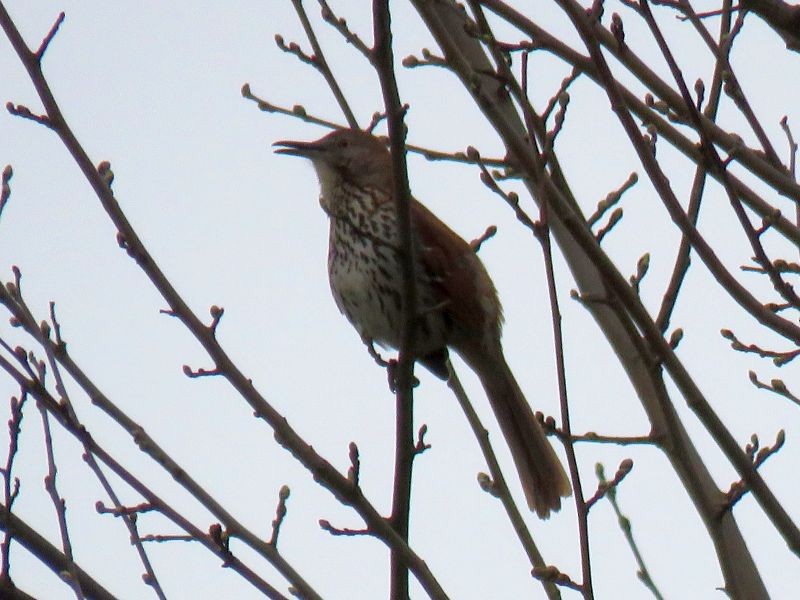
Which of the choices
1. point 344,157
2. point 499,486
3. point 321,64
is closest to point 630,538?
point 499,486

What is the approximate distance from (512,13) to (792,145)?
1.01 m

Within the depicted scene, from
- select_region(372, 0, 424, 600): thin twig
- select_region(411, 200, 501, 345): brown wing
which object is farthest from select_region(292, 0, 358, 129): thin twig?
select_region(411, 200, 501, 345): brown wing

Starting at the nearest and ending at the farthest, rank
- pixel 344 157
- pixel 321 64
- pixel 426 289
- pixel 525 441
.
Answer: pixel 321 64
pixel 426 289
pixel 525 441
pixel 344 157

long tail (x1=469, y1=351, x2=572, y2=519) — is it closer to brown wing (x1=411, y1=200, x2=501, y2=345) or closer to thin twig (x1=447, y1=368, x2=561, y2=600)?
brown wing (x1=411, y1=200, x2=501, y2=345)

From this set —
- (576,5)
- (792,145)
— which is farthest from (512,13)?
(792,145)

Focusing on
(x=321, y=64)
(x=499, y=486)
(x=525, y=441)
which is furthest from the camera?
(x=525, y=441)

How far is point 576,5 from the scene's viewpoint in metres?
2.78

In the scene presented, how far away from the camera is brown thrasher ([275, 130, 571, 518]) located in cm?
522

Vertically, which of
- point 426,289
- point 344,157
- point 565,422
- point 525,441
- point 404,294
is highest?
point 344,157

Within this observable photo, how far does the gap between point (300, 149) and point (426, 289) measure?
1.21 m

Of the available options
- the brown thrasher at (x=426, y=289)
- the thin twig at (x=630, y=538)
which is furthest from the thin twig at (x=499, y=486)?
the brown thrasher at (x=426, y=289)

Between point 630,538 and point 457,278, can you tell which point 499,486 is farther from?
point 457,278

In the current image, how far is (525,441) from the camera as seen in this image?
5727 mm

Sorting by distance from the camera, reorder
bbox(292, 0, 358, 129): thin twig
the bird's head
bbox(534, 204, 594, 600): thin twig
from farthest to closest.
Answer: the bird's head
bbox(292, 0, 358, 129): thin twig
bbox(534, 204, 594, 600): thin twig
